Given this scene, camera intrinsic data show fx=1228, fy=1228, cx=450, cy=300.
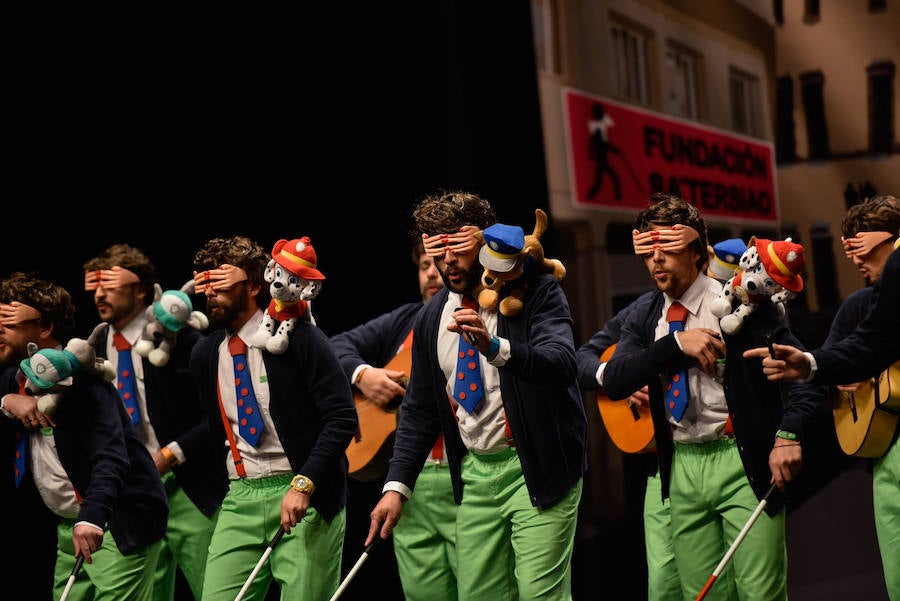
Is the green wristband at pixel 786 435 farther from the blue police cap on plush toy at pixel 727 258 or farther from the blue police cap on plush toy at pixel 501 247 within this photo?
the blue police cap on plush toy at pixel 501 247

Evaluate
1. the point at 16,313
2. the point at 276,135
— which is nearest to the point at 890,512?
the point at 16,313

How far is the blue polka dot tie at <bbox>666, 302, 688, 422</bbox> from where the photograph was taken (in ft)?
11.8

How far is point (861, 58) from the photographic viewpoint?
514 cm

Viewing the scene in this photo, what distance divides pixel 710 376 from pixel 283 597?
1422 millimetres

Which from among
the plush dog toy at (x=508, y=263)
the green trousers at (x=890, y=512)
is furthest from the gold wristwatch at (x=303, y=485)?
the green trousers at (x=890, y=512)

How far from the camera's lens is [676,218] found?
3680 mm

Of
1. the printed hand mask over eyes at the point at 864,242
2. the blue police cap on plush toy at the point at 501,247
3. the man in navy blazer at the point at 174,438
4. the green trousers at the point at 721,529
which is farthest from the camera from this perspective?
the man in navy blazer at the point at 174,438

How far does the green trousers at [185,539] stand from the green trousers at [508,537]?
52.5 inches

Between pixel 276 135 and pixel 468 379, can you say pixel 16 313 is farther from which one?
pixel 276 135

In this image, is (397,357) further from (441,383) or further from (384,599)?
(384,599)

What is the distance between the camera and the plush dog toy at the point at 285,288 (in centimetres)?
366

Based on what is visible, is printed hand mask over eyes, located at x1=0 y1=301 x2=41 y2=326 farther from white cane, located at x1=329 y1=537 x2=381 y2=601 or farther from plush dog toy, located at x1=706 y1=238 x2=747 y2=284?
plush dog toy, located at x1=706 y1=238 x2=747 y2=284

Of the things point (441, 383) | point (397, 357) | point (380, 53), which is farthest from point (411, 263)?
point (441, 383)

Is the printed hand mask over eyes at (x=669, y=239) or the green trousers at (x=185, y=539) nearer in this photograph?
the printed hand mask over eyes at (x=669, y=239)
